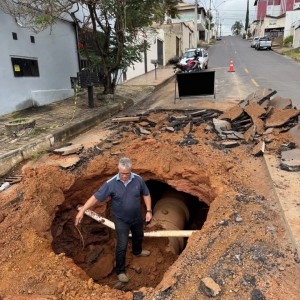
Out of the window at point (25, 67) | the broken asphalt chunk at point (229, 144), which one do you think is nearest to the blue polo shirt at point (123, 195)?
the broken asphalt chunk at point (229, 144)

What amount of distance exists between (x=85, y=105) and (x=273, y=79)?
11.2m

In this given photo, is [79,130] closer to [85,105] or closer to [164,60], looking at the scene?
[85,105]

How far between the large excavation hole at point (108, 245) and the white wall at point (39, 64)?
5407mm

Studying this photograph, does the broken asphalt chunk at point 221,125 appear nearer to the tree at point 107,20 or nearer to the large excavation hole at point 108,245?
the large excavation hole at point 108,245

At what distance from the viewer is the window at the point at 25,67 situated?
9.95 m

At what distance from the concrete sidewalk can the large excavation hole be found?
64.2 inches

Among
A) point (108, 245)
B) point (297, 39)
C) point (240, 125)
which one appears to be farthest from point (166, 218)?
point (297, 39)

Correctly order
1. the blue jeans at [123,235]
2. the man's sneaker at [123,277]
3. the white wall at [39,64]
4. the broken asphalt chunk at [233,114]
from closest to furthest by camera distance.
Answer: the blue jeans at [123,235] < the man's sneaker at [123,277] < the broken asphalt chunk at [233,114] < the white wall at [39,64]

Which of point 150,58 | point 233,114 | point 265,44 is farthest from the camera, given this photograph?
point 265,44

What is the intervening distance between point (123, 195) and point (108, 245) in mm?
2104

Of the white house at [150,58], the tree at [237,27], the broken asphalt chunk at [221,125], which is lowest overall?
the broken asphalt chunk at [221,125]

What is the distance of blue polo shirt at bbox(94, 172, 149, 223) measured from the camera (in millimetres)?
4492

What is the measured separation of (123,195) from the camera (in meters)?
4.52

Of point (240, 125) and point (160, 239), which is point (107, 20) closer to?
point (240, 125)
